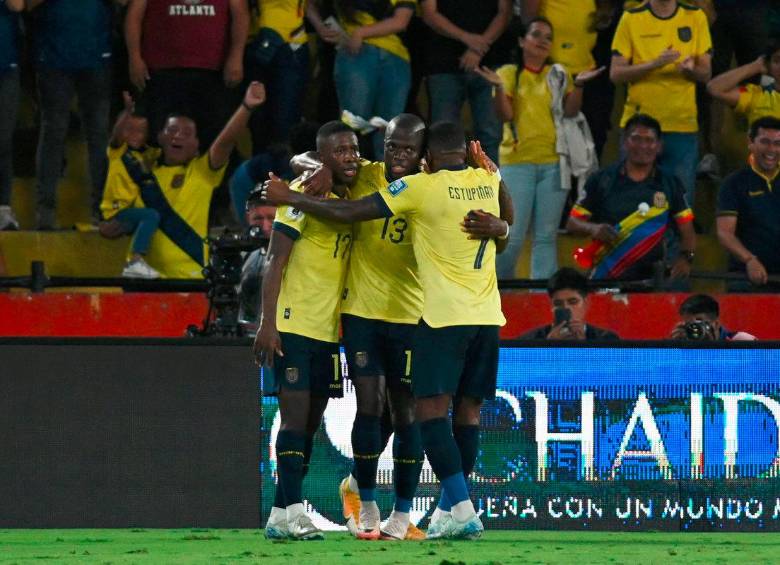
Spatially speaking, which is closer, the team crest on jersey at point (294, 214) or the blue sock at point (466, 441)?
the team crest on jersey at point (294, 214)

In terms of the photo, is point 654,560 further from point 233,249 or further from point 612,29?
point 612,29

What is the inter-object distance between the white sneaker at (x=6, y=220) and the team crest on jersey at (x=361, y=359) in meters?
5.41

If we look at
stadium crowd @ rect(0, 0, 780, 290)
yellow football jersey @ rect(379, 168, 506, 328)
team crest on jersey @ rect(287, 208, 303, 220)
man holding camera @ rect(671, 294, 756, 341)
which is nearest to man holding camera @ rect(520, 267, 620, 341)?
man holding camera @ rect(671, 294, 756, 341)

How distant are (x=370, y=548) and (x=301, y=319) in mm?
1194

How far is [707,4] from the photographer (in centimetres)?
1437

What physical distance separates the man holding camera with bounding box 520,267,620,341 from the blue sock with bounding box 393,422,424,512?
187cm

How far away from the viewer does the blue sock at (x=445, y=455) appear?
8.54 m

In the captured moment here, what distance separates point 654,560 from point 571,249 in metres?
6.22

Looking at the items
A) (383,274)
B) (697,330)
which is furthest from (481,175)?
(697,330)

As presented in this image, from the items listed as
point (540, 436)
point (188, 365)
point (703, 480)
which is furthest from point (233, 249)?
point (703, 480)

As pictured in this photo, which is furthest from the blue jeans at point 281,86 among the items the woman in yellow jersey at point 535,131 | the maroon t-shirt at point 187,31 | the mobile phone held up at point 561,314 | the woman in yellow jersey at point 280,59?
the mobile phone held up at point 561,314

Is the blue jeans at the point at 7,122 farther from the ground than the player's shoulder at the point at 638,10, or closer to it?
closer to it

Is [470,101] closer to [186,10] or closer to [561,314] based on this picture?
[186,10]

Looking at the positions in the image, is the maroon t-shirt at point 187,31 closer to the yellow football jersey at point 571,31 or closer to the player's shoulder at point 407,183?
the yellow football jersey at point 571,31
